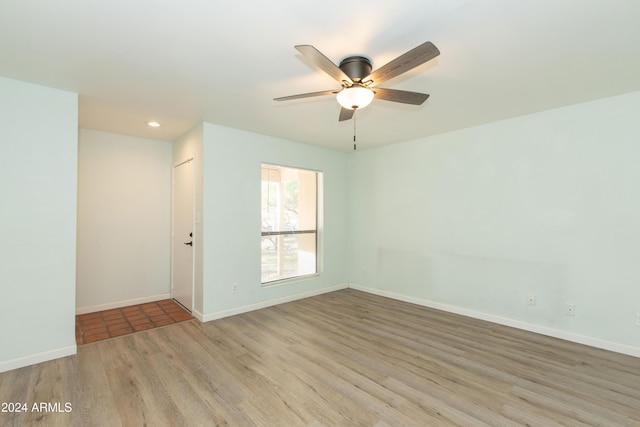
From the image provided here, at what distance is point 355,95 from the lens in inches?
78.5

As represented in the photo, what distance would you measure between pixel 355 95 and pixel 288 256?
128 inches

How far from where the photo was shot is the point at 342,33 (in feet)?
6.16

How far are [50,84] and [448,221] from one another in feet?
15.0

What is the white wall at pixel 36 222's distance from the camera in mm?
2502

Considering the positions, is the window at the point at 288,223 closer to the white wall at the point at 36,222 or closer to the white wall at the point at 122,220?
the white wall at the point at 122,220

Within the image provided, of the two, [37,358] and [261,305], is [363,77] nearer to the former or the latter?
[261,305]

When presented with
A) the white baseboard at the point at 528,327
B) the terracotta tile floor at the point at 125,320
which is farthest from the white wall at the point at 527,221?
the terracotta tile floor at the point at 125,320

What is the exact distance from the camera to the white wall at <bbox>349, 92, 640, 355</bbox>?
2881mm

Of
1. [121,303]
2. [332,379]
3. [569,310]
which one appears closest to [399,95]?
[332,379]

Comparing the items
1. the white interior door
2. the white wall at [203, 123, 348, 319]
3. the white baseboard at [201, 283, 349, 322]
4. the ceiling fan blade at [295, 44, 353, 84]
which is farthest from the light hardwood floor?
the ceiling fan blade at [295, 44, 353, 84]

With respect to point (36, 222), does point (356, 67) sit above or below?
above

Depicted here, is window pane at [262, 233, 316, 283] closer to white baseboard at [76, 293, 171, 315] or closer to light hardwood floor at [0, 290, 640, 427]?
light hardwood floor at [0, 290, 640, 427]

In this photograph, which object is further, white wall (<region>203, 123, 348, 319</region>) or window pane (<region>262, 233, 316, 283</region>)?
window pane (<region>262, 233, 316, 283</region>)

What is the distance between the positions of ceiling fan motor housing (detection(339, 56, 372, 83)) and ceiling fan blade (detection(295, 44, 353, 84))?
0.12 m
